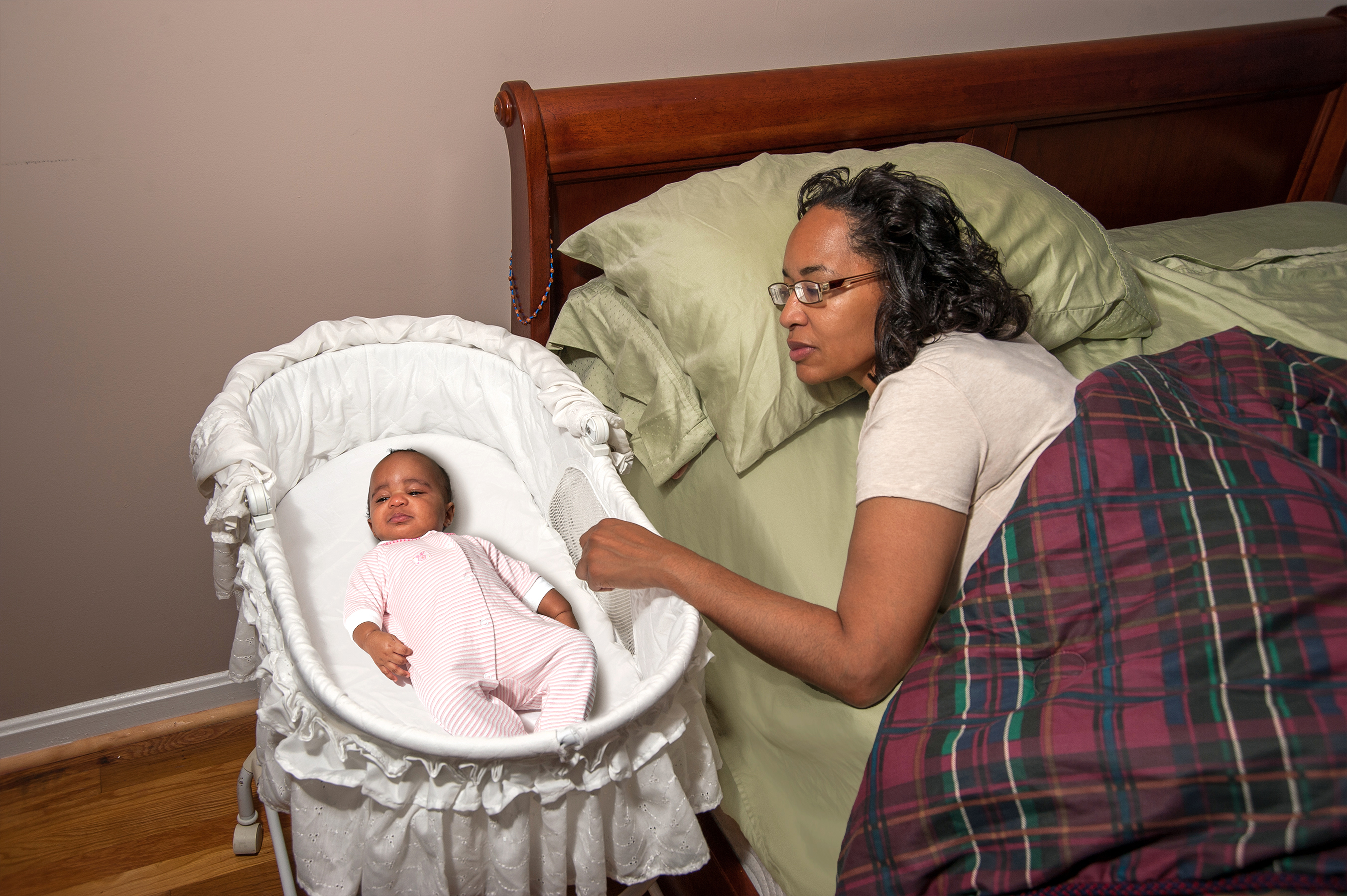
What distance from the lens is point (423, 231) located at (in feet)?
5.49

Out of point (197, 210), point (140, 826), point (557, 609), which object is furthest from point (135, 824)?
point (197, 210)

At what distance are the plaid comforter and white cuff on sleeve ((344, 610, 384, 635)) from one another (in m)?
0.73

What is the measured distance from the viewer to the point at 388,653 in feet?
4.10

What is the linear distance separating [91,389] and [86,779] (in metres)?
0.81

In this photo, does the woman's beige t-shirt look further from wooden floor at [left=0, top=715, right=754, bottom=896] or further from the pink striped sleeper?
wooden floor at [left=0, top=715, right=754, bottom=896]

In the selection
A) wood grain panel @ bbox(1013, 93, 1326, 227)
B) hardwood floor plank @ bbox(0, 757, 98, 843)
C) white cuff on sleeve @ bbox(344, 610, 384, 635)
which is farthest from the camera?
wood grain panel @ bbox(1013, 93, 1326, 227)

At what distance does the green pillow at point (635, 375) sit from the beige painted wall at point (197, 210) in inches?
10.0

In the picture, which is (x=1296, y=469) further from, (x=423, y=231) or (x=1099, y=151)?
(x=423, y=231)

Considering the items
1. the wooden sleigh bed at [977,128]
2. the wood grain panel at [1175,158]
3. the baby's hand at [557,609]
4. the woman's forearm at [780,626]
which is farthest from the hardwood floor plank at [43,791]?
the wood grain panel at [1175,158]

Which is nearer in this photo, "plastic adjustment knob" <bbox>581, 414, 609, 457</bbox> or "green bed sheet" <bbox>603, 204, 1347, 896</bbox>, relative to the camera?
"green bed sheet" <bbox>603, 204, 1347, 896</bbox>

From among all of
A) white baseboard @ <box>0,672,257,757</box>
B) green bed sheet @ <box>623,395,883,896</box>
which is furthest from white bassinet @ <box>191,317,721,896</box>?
white baseboard @ <box>0,672,257,757</box>

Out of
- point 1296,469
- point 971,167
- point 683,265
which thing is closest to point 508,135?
point 683,265

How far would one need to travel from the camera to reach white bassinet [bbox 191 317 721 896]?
929 millimetres

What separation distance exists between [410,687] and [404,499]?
315mm
